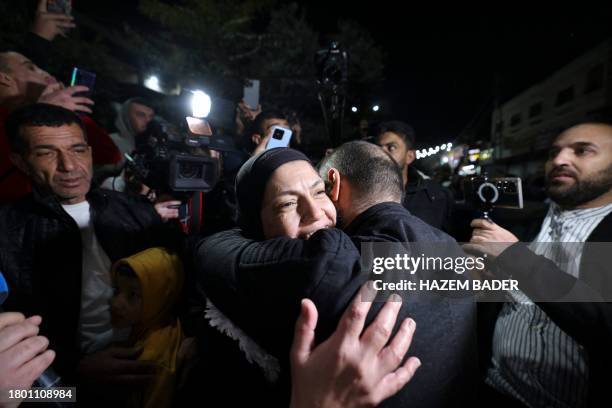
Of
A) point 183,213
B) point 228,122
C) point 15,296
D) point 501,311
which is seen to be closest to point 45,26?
point 228,122

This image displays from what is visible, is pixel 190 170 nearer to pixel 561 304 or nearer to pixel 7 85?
pixel 7 85

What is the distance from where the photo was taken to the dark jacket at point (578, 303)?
141 centimetres

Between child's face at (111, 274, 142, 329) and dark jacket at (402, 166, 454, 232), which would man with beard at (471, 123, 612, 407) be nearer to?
dark jacket at (402, 166, 454, 232)

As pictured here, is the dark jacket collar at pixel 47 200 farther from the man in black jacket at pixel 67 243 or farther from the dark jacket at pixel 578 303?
the dark jacket at pixel 578 303

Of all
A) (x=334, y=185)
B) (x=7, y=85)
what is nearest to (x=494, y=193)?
(x=334, y=185)

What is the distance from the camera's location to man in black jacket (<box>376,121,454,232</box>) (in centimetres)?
323

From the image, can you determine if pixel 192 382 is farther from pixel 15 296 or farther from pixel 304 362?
pixel 304 362

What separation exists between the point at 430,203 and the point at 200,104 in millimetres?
2395

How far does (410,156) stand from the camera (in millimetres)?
3523

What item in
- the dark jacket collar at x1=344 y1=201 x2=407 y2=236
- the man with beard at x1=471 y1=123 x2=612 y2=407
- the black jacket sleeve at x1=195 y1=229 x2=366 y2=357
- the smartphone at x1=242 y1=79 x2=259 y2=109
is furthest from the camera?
the smartphone at x1=242 y1=79 x2=259 y2=109

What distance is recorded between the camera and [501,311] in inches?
82.0

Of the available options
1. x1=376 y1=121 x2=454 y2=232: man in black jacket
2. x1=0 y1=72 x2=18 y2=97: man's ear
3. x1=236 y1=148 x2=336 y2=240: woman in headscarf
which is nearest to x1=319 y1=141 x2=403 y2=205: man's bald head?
x1=236 y1=148 x2=336 y2=240: woman in headscarf

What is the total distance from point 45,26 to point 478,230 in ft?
12.1

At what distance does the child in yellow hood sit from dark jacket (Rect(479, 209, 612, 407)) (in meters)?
1.79
